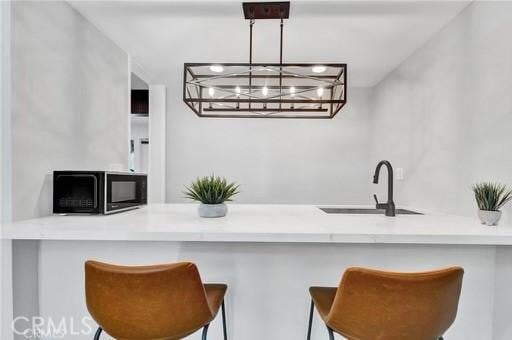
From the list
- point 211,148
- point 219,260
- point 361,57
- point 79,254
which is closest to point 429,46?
point 361,57

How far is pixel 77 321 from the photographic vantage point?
4.67 ft

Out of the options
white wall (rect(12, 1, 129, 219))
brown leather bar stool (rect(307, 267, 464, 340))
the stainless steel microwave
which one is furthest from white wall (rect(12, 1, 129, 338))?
brown leather bar stool (rect(307, 267, 464, 340))

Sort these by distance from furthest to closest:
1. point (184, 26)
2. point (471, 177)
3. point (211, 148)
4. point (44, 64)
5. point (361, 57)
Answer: point (211, 148)
point (361, 57)
point (184, 26)
point (471, 177)
point (44, 64)

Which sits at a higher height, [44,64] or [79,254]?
[44,64]

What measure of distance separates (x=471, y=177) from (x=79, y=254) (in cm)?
231

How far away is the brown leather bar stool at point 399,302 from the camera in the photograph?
860 millimetres

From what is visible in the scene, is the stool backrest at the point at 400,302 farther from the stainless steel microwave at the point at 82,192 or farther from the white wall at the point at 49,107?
the white wall at the point at 49,107

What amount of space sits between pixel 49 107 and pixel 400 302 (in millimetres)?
1988

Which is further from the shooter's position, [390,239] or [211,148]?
[211,148]

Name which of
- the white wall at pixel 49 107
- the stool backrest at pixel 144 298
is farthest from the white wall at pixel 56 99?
the stool backrest at pixel 144 298

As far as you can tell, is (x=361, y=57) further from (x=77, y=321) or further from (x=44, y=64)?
(x=77, y=321)

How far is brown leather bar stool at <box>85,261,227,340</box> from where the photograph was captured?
885 mm

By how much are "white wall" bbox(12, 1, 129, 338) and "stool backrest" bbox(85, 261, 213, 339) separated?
766 mm

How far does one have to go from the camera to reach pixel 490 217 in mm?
1297
